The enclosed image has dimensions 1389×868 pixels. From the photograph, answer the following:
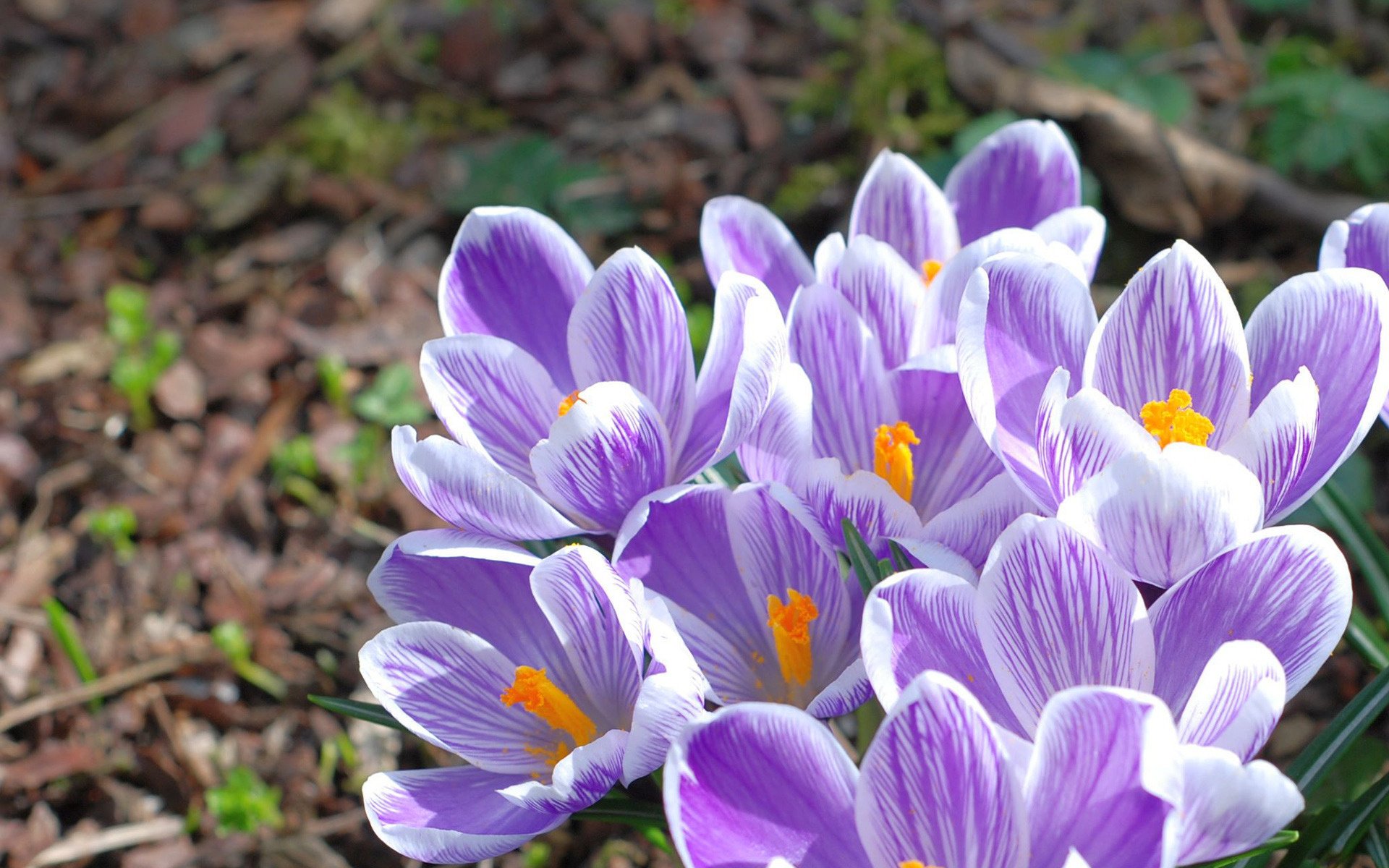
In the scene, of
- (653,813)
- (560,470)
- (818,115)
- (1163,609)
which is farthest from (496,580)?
→ (818,115)

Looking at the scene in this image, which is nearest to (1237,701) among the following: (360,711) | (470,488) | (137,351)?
(470,488)

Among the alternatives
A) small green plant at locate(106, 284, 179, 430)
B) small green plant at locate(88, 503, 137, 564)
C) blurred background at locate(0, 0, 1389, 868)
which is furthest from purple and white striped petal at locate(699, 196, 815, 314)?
small green plant at locate(106, 284, 179, 430)

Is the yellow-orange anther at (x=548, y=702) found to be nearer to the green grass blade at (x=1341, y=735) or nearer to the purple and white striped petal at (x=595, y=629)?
the purple and white striped petal at (x=595, y=629)

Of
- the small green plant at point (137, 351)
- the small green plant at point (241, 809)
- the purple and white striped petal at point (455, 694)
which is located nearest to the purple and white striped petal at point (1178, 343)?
the purple and white striped petal at point (455, 694)

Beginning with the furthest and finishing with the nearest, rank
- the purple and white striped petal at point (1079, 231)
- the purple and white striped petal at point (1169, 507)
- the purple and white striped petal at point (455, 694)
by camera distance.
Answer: the purple and white striped petal at point (1079, 231)
the purple and white striped petal at point (455, 694)
the purple and white striped petal at point (1169, 507)

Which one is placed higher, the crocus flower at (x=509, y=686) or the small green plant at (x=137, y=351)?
the crocus flower at (x=509, y=686)

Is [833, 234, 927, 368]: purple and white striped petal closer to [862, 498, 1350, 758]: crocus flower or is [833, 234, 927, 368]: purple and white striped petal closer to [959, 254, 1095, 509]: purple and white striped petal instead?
[959, 254, 1095, 509]: purple and white striped petal

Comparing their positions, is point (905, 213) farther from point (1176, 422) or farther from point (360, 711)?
point (360, 711)

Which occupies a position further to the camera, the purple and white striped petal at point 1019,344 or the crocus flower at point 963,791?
the purple and white striped petal at point 1019,344
